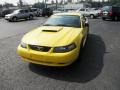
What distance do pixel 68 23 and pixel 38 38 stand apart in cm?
182

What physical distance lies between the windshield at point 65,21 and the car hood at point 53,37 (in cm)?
54

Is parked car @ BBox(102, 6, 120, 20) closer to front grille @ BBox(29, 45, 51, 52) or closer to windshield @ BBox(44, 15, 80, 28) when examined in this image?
windshield @ BBox(44, 15, 80, 28)

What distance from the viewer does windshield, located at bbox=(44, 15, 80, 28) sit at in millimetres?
6792

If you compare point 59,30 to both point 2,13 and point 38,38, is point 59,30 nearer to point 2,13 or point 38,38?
point 38,38

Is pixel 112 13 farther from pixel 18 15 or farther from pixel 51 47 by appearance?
pixel 51 47

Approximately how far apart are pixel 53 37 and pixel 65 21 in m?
1.74

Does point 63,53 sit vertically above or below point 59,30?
below

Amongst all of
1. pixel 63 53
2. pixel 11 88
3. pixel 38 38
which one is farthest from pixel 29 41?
pixel 11 88

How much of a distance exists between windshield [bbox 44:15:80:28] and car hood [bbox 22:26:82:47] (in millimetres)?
539

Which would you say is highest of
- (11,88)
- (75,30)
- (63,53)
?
(75,30)

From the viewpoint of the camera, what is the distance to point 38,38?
17.6 feet

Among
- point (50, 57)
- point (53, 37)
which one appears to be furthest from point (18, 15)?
point (50, 57)

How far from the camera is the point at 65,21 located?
22.7 ft

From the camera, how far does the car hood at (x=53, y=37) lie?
5.04 meters
